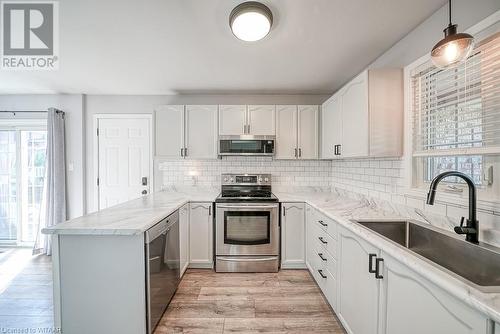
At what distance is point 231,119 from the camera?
3.34 m

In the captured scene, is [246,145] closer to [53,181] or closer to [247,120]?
[247,120]

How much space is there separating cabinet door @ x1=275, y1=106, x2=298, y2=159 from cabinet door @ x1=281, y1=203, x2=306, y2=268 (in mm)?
781

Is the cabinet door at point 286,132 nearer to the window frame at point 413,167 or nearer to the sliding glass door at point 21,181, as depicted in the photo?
the window frame at point 413,167

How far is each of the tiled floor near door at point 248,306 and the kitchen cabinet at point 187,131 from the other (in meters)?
1.63

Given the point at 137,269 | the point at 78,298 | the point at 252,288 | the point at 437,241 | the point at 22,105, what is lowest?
the point at 252,288

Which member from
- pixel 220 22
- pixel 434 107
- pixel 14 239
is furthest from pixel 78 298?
pixel 14 239

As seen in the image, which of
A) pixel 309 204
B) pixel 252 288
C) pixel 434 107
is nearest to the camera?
pixel 434 107

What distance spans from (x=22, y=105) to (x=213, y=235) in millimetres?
3646

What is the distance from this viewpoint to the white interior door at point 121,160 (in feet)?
12.2

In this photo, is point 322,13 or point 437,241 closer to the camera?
point 437,241

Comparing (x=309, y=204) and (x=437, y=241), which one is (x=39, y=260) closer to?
(x=309, y=204)

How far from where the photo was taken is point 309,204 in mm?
2803

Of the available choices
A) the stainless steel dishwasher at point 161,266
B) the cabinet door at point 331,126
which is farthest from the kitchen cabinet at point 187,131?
the cabinet door at point 331,126

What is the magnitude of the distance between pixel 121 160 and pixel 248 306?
113 inches
